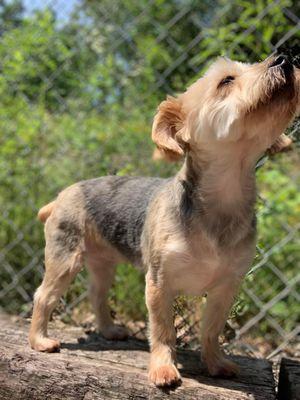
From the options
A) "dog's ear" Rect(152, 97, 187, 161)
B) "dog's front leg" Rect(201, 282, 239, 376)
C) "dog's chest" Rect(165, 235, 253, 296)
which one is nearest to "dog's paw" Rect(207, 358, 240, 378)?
"dog's front leg" Rect(201, 282, 239, 376)

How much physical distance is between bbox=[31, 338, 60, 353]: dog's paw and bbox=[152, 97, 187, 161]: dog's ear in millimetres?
1149

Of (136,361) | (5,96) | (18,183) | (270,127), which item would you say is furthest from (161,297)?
(5,96)

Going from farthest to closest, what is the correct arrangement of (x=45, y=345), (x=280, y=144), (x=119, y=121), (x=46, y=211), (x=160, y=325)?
(x=119, y=121) → (x=46, y=211) → (x=45, y=345) → (x=280, y=144) → (x=160, y=325)

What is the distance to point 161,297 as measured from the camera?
8.73 feet

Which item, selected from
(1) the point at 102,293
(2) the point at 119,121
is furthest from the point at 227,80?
(2) the point at 119,121

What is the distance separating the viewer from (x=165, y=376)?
255 cm

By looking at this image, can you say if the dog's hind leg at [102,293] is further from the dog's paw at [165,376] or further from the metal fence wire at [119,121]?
the dog's paw at [165,376]

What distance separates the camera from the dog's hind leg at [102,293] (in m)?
3.61

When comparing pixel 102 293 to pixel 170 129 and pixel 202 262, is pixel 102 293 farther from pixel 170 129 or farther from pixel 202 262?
pixel 170 129

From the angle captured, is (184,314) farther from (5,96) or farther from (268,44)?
(5,96)

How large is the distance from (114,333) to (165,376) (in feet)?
3.48

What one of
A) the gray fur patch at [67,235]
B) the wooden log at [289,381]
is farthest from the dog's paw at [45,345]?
the wooden log at [289,381]

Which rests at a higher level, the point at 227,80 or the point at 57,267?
the point at 227,80

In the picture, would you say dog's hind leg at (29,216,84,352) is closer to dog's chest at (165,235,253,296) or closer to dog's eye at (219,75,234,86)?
dog's chest at (165,235,253,296)
